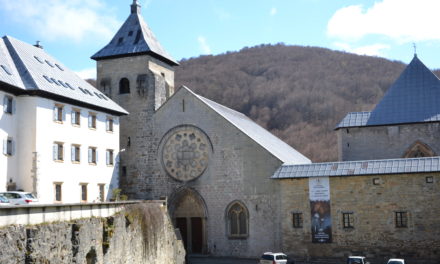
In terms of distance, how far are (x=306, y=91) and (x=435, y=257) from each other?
3701 inches

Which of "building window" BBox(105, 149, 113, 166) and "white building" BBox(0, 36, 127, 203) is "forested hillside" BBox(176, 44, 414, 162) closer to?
"building window" BBox(105, 149, 113, 166)

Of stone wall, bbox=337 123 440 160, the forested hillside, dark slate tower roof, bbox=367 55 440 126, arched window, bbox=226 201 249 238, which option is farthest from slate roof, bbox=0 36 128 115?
the forested hillside

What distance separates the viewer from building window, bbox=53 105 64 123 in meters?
32.2

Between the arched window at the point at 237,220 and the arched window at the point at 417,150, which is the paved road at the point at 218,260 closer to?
the arched window at the point at 237,220

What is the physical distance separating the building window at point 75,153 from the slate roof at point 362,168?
11.9m

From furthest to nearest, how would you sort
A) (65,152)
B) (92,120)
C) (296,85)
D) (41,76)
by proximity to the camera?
(296,85) → (92,120) → (65,152) → (41,76)

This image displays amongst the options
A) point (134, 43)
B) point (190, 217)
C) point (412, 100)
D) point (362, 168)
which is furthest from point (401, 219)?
point (134, 43)

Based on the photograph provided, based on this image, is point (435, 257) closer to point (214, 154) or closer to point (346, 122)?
point (346, 122)

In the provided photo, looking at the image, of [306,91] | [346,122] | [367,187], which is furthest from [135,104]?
[306,91]

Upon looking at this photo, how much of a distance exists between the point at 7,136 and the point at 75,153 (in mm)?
5284

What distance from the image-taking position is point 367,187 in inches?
1283

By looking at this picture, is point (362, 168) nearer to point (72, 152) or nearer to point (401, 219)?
point (401, 219)

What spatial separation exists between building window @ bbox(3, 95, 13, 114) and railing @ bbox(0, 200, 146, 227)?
9544 millimetres

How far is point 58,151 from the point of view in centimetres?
3253
